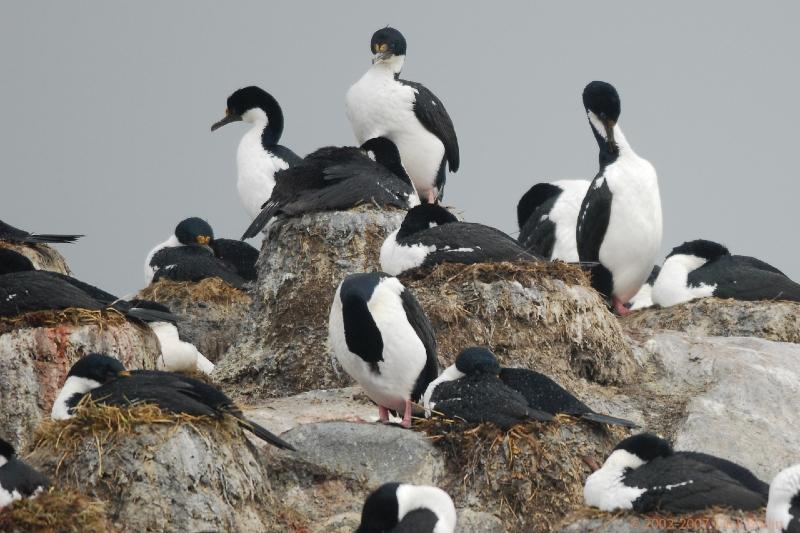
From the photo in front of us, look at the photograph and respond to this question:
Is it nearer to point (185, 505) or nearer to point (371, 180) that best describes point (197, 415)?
point (185, 505)

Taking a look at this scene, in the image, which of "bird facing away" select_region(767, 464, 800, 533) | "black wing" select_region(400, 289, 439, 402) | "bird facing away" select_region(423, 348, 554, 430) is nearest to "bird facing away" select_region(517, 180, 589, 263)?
"black wing" select_region(400, 289, 439, 402)

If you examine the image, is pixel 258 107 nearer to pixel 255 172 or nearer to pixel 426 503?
pixel 255 172

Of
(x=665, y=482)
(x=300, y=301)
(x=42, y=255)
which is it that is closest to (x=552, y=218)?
(x=300, y=301)

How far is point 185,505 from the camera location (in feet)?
37.3

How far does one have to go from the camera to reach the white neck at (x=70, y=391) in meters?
12.1

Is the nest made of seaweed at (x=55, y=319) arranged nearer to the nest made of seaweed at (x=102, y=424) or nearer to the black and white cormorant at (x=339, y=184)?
the nest made of seaweed at (x=102, y=424)

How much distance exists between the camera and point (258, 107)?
70.2 feet

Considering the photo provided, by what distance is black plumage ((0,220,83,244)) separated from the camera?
19359 millimetres

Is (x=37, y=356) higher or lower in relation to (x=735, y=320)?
higher

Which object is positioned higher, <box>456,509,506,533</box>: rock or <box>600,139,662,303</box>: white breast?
<box>600,139,662,303</box>: white breast

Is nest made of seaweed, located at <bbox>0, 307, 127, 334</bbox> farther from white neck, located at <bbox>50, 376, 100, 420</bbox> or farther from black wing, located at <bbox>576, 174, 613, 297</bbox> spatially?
black wing, located at <bbox>576, 174, 613, 297</bbox>

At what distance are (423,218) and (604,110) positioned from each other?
3.54 m

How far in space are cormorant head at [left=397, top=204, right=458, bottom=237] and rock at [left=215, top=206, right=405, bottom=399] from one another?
0.93m

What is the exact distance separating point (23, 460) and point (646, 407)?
601cm
